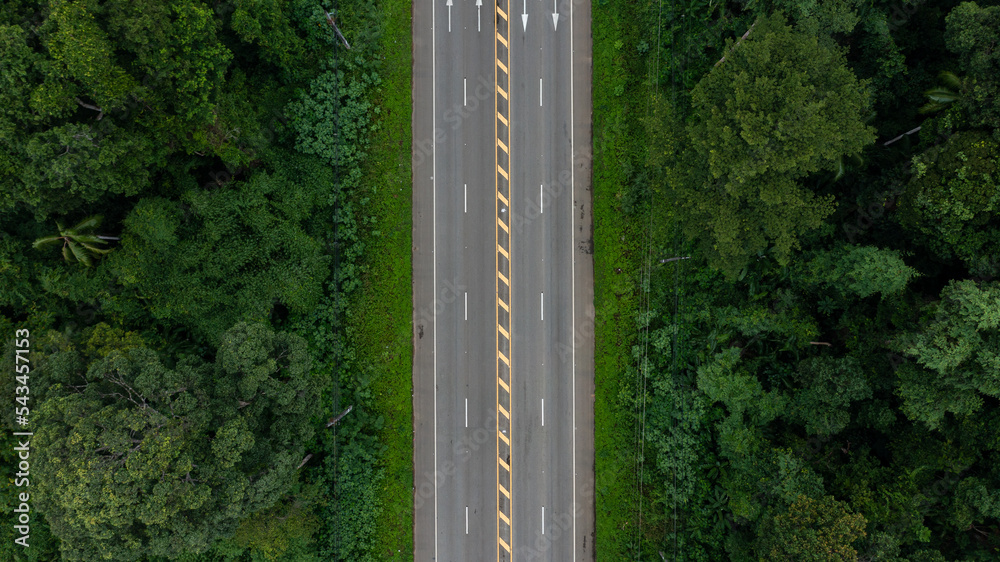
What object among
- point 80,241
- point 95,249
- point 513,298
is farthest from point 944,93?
point 80,241

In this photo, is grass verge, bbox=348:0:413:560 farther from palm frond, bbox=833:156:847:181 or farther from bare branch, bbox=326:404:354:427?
palm frond, bbox=833:156:847:181

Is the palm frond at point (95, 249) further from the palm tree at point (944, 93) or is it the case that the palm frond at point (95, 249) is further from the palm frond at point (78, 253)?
the palm tree at point (944, 93)

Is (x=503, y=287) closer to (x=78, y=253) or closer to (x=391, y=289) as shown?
(x=391, y=289)

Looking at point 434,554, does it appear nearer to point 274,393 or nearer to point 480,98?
point 274,393

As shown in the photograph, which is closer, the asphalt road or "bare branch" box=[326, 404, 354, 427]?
"bare branch" box=[326, 404, 354, 427]

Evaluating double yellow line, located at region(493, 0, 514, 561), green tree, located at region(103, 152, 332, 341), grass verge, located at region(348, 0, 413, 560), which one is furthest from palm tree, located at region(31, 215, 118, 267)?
double yellow line, located at region(493, 0, 514, 561)

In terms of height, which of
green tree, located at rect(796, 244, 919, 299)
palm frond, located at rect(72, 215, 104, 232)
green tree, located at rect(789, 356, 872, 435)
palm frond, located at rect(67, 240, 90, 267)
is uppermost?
palm frond, located at rect(72, 215, 104, 232)

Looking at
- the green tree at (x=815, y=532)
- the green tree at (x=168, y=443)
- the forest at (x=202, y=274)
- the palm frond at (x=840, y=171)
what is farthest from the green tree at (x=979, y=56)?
the green tree at (x=168, y=443)
